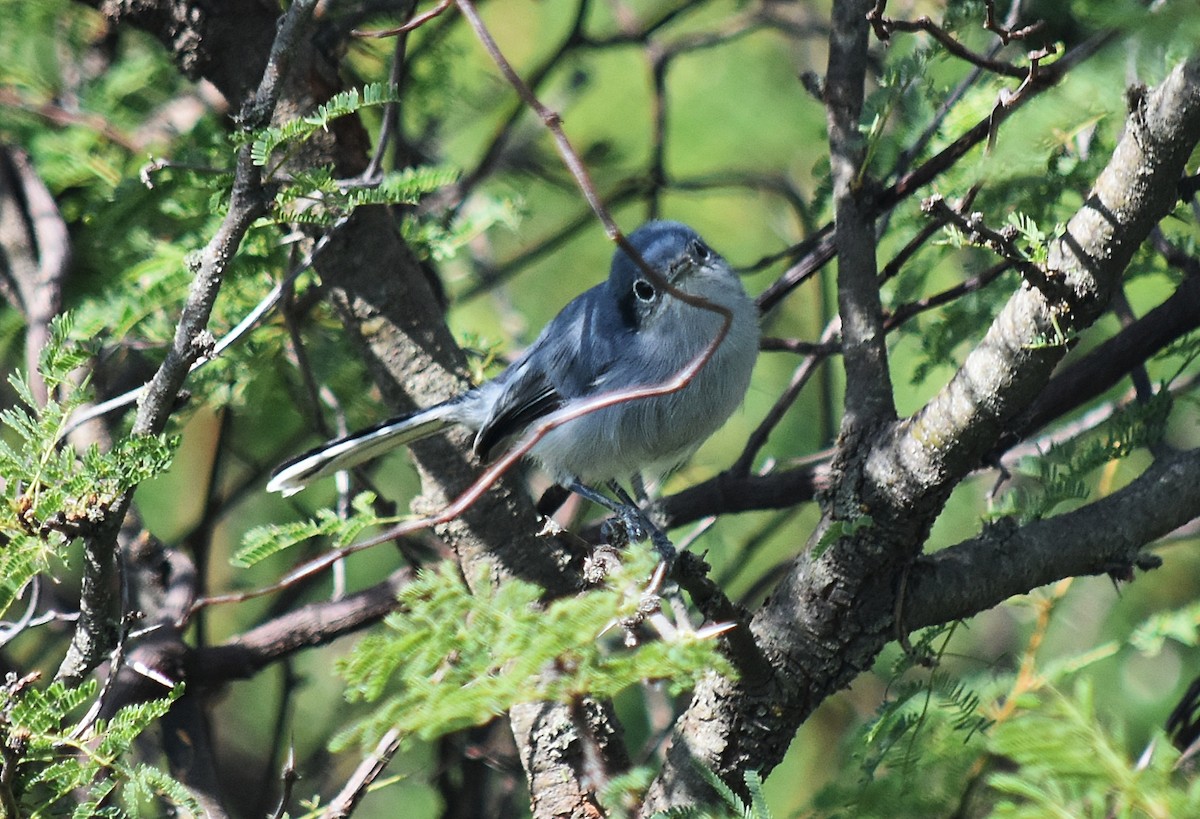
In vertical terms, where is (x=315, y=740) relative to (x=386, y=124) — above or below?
below

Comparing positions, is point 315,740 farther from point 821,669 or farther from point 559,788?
point 821,669

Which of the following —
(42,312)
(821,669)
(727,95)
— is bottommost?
(821,669)

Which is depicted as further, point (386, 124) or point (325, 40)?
point (325, 40)

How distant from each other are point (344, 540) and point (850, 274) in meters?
1.25

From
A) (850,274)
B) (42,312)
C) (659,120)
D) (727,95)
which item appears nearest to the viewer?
(850,274)

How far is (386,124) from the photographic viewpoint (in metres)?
2.77

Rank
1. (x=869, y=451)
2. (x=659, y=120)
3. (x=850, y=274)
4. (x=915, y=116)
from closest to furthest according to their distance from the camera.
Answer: (x=869, y=451)
(x=850, y=274)
(x=915, y=116)
(x=659, y=120)

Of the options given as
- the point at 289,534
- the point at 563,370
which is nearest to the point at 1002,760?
the point at 563,370

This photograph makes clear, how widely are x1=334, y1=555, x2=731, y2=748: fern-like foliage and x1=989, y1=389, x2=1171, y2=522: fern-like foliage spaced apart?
117 centimetres

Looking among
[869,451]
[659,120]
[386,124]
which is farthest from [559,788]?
[659,120]

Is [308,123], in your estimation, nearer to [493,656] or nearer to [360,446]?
[493,656]

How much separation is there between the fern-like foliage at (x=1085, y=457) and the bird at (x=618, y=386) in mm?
836

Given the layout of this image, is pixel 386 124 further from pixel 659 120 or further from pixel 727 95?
pixel 727 95

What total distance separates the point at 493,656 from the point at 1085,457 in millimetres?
1584
